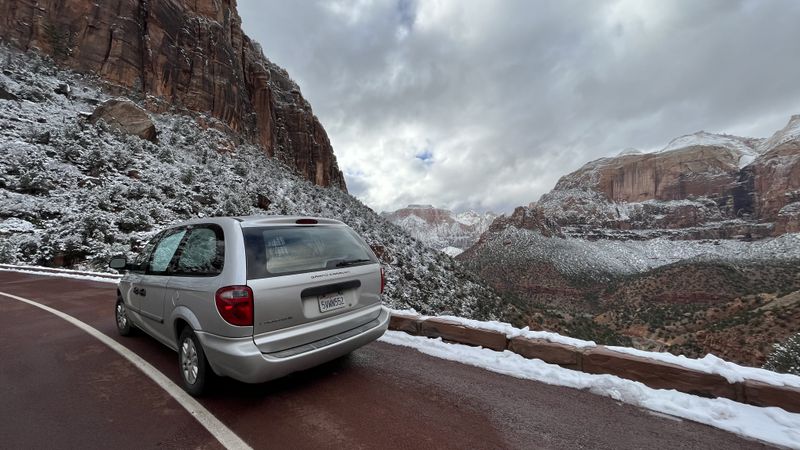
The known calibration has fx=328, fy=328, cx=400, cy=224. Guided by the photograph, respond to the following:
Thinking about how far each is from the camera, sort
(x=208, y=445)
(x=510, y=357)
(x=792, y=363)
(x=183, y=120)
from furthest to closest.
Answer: (x=183, y=120) < (x=792, y=363) < (x=510, y=357) < (x=208, y=445)

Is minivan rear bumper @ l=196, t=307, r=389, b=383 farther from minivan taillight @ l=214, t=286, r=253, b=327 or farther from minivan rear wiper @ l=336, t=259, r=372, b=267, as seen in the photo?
minivan rear wiper @ l=336, t=259, r=372, b=267

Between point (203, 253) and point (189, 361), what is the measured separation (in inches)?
43.3

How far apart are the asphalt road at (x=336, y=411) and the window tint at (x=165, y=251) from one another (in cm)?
120

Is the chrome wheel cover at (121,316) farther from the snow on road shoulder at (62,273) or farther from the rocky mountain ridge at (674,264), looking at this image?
the rocky mountain ridge at (674,264)

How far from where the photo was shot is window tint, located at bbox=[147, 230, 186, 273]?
387 centimetres

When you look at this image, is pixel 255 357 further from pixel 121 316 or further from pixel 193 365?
pixel 121 316

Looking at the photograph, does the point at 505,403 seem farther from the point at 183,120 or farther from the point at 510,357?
the point at 183,120

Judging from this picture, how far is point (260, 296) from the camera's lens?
2826 mm

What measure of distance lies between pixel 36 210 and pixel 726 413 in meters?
21.8

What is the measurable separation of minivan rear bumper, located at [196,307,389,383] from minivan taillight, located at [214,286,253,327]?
155 millimetres

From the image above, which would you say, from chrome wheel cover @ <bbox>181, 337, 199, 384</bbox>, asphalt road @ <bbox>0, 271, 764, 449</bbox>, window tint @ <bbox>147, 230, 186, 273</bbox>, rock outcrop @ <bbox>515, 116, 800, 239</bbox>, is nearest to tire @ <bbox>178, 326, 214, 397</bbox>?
chrome wheel cover @ <bbox>181, 337, 199, 384</bbox>

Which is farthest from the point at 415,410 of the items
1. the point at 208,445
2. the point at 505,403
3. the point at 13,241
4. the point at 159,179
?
the point at 159,179

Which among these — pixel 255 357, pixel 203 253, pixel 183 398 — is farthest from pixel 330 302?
pixel 183 398

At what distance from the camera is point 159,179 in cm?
1855
